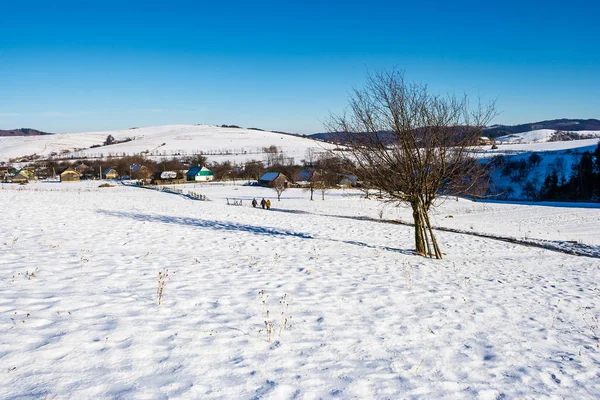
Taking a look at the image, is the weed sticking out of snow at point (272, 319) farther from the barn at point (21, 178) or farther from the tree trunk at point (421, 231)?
the barn at point (21, 178)

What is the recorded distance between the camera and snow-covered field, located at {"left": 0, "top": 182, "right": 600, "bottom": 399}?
4.11 meters

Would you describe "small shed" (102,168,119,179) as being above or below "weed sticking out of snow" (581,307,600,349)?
above

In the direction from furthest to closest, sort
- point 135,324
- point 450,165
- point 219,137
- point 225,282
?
point 219,137 < point 450,165 < point 225,282 < point 135,324

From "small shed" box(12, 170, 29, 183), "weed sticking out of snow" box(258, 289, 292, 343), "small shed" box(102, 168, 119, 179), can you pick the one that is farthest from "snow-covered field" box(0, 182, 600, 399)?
"small shed" box(102, 168, 119, 179)

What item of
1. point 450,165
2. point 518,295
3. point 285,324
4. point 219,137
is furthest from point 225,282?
point 219,137

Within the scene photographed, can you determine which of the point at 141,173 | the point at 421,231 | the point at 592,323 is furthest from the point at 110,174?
the point at 592,323

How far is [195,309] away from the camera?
6148 mm

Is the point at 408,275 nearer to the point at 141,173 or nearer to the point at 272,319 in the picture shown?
the point at 272,319

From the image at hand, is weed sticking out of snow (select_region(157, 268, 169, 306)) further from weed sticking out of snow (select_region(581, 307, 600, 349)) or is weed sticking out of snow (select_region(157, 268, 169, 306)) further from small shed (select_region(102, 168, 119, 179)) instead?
small shed (select_region(102, 168, 119, 179))

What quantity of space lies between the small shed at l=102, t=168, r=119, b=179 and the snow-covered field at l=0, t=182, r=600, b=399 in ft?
333

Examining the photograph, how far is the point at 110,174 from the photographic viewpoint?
102938 mm

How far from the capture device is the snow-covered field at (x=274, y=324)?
411 centimetres

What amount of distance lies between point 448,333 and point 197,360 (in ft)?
13.6

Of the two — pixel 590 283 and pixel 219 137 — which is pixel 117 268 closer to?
pixel 590 283
